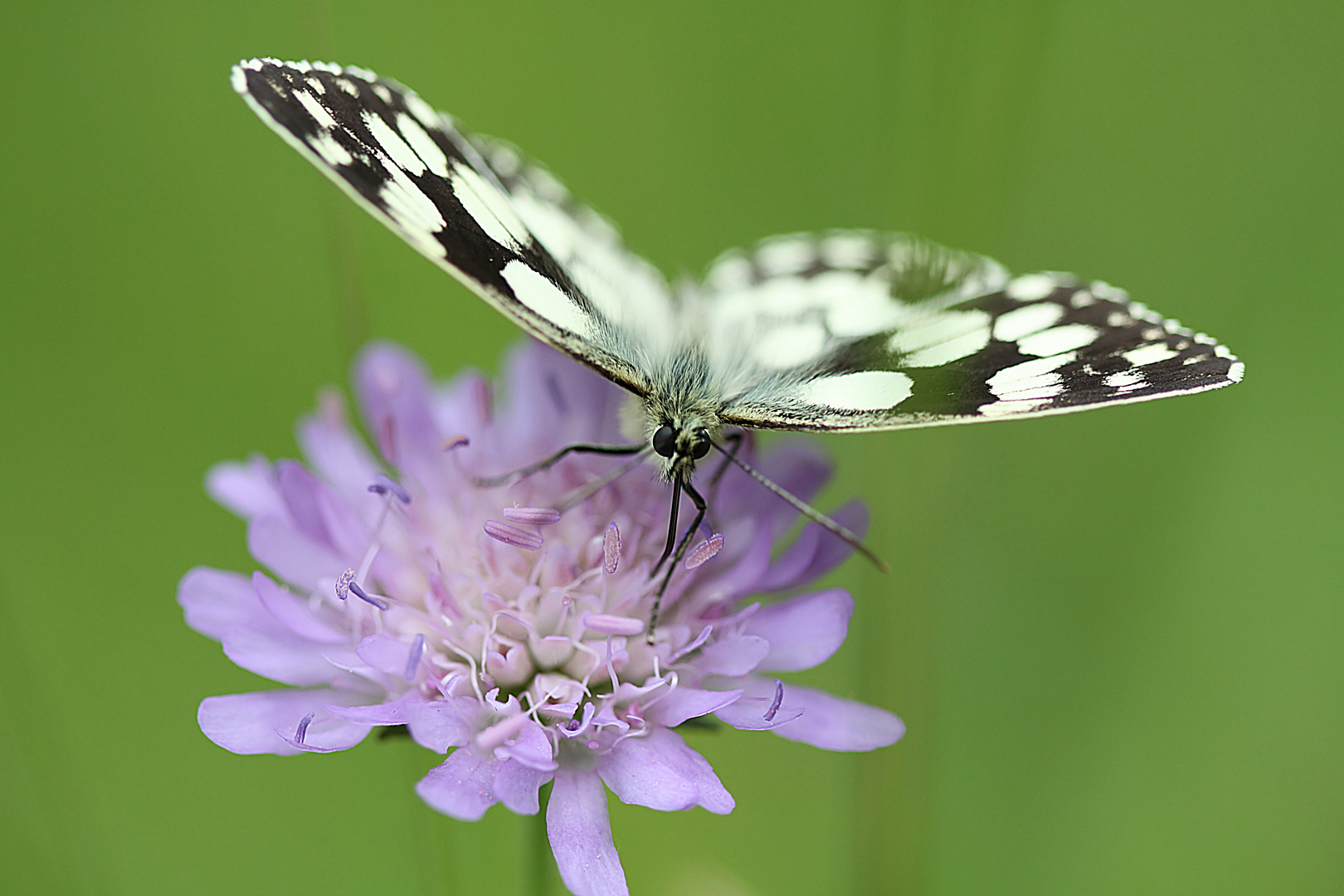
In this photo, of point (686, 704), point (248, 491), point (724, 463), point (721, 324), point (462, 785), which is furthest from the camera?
point (721, 324)

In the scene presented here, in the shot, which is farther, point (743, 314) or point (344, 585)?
point (743, 314)

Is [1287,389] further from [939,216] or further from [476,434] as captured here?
[476,434]

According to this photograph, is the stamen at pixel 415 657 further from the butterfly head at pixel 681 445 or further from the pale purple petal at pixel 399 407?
the pale purple petal at pixel 399 407

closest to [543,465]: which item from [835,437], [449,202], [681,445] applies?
[681,445]

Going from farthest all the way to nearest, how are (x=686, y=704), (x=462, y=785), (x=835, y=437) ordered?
(x=835, y=437)
(x=686, y=704)
(x=462, y=785)

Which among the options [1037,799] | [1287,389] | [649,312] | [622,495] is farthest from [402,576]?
[1287,389]

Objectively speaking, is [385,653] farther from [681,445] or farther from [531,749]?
[681,445]

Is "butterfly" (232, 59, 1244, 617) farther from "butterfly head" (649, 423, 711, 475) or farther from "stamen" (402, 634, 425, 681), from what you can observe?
"stamen" (402, 634, 425, 681)

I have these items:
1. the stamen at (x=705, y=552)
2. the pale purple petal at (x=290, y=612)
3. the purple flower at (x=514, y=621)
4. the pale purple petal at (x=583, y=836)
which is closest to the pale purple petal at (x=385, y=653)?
the purple flower at (x=514, y=621)
